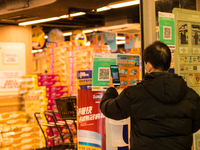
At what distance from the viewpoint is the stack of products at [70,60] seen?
8.18m

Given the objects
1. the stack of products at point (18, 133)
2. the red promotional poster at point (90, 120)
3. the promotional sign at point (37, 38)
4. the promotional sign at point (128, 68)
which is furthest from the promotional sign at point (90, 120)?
the promotional sign at point (37, 38)

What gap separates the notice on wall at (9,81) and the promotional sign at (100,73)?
5582 millimetres

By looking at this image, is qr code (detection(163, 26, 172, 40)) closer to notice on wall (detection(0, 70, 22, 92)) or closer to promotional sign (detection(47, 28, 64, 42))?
notice on wall (detection(0, 70, 22, 92))

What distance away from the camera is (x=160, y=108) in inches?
81.6

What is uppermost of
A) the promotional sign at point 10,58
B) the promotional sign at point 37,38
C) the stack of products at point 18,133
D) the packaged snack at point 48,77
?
the promotional sign at point 37,38

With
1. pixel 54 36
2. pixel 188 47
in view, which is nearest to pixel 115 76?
pixel 188 47

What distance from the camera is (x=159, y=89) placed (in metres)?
2.05

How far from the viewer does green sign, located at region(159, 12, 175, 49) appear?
10.1 ft

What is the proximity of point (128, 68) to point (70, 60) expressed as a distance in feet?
17.0

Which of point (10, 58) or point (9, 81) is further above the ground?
point (10, 58)

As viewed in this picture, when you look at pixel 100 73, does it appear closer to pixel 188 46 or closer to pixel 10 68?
pixel 188 46

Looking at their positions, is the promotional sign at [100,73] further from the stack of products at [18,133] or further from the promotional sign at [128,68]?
the stack of products at [18,133]

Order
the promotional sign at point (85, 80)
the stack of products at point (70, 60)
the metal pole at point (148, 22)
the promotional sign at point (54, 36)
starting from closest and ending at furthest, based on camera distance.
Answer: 1. the metal pole at point (148, 22)
2. the promotional sign at point (85, 80)
3. the stack of products at point (70, 60)
4. the promotional sign at point (54, 36)

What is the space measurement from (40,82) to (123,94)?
5.98 meters
